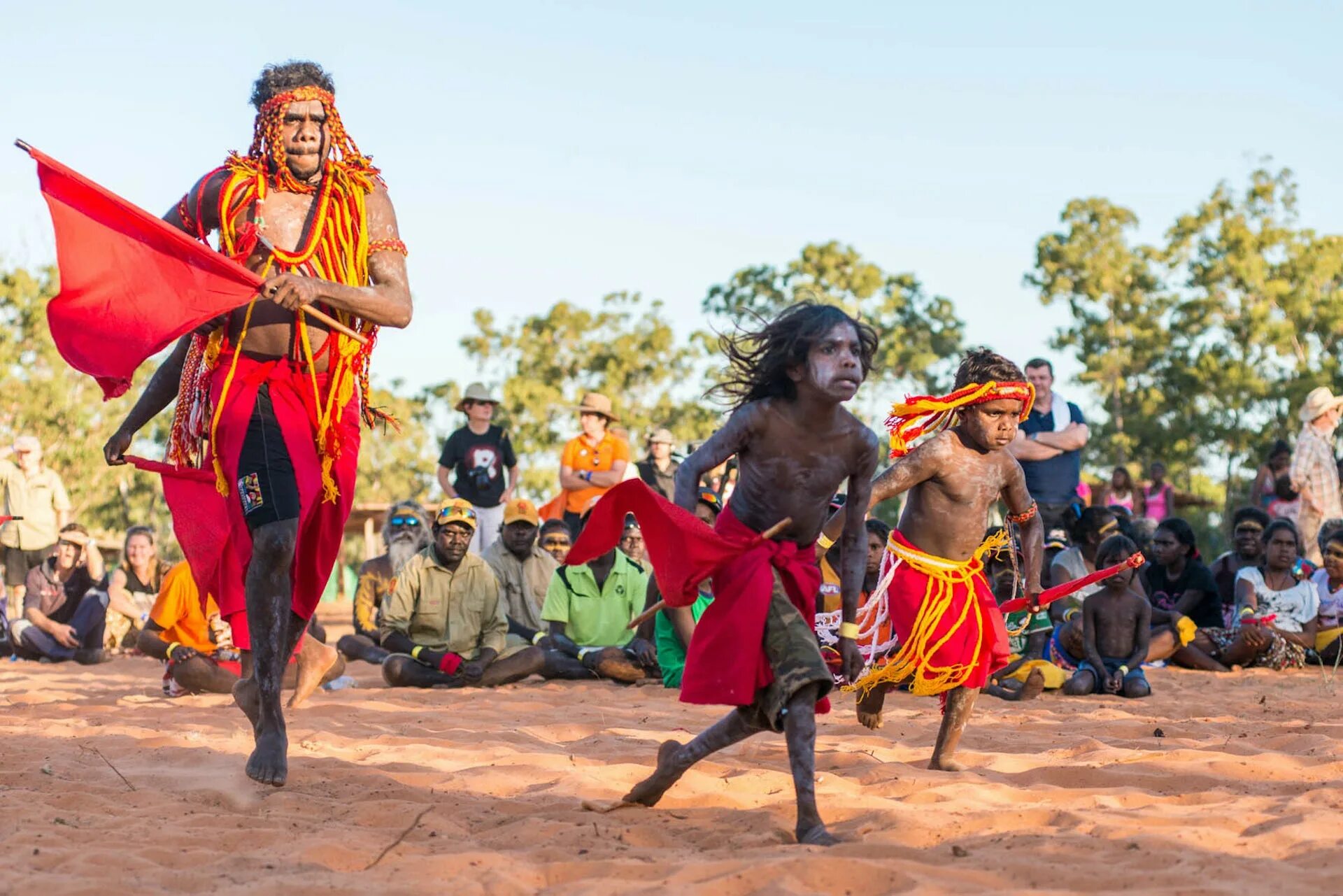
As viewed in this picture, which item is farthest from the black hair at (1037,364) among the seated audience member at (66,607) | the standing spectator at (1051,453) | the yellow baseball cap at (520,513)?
the seated audience member at (66,607)

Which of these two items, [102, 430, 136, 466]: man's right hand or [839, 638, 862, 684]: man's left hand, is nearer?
[839, 638, 862, 684]: man's left hand

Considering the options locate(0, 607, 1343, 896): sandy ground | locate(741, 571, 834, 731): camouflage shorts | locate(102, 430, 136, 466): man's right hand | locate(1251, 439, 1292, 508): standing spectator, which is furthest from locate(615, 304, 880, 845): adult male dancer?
locate(1251, 439, 1292, 508): standing spectator

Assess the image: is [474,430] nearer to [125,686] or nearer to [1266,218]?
[125,686]

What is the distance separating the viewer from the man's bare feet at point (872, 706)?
20.3 feet

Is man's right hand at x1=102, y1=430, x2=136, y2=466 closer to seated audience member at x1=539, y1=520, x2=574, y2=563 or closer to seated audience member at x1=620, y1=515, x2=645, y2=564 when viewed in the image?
seated audience member at x1=620, y1=515, x2=645, y2=564

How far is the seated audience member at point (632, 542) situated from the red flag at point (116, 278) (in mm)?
6385

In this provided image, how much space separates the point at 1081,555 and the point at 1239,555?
1.87m

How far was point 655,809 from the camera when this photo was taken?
4.84 meters

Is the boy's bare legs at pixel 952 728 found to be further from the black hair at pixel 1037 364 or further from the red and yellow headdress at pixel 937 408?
the black hair at pixel 1037 364

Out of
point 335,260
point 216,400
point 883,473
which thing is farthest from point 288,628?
point 883,473

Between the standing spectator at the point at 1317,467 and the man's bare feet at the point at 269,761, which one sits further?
the standing spectator at the point at 1317,467

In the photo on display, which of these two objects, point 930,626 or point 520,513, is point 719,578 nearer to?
point 930,626

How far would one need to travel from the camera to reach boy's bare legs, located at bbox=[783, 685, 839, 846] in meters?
4.27

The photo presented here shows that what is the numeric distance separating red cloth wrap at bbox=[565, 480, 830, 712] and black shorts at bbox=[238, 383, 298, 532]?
3.37 ft
